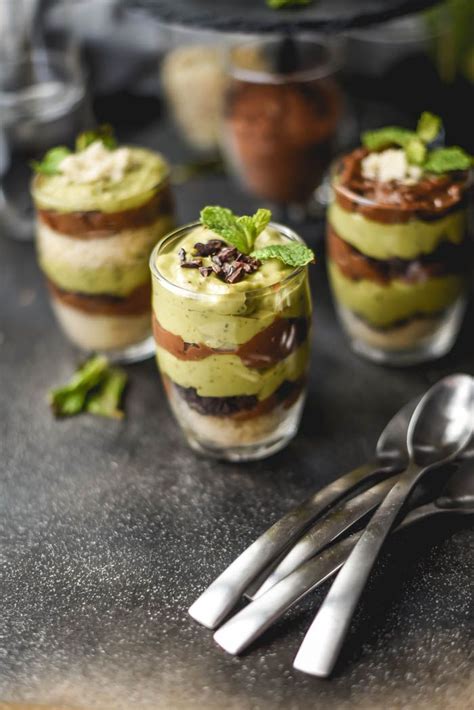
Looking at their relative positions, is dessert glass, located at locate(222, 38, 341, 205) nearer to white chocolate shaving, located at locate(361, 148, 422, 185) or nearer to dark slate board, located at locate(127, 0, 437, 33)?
Result: dark slate board, located at locate(127, 0, 437, 33)

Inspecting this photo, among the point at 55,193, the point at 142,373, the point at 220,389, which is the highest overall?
the point at 55,193

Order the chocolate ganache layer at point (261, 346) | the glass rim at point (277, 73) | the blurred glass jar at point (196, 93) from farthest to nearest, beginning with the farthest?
the blurred glass jar at point (196, 93)
the glass rim at point (277, 73)
the chocolate ganache layer at point (261, 346)

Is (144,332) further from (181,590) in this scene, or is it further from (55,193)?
(181,590)

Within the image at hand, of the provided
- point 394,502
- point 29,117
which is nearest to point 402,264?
point 394,502

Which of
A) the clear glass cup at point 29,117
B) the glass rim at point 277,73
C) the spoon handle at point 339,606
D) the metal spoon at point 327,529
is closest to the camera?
the spoon handle at point 339,606

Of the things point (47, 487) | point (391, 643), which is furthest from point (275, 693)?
point (47, 487)

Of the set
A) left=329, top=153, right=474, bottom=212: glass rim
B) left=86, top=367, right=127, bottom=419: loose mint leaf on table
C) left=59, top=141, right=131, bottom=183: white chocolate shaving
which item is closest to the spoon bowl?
left=329, top=153, right=474, bottom=212: glass rim

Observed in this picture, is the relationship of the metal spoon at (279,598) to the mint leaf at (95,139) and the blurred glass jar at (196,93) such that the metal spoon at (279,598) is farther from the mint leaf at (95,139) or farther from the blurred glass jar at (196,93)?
the blurred glass jar at (196,93)

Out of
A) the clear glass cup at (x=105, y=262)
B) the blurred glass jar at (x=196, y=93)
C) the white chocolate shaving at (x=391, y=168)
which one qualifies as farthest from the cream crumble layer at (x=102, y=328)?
the blurred glass jar at (x=196, y=93)
